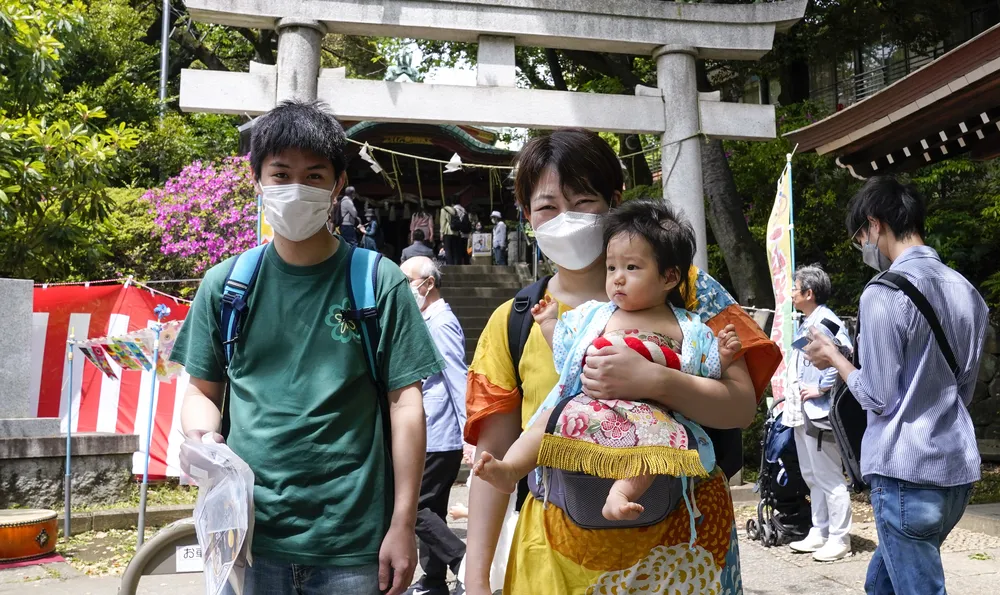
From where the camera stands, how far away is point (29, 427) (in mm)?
7945

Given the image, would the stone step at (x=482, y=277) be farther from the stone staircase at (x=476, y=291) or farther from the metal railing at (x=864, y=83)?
the metal railing at (x=864, y=83)

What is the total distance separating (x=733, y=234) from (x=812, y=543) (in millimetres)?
6813

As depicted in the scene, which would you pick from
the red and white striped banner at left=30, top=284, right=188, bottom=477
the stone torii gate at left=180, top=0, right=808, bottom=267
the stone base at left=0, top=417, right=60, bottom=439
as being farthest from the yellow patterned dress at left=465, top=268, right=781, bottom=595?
the red and white striped banner at left=30, top=284, right=188, bottom=477

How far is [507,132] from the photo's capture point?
880 inches

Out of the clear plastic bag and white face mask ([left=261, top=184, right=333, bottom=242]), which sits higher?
white face mask ([left=261, top=184, right=333, bottom=242])

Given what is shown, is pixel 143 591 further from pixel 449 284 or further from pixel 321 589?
pixel 449 284

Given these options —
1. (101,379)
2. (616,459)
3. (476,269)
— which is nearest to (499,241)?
(476,269)

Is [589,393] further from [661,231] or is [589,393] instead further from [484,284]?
[484,284]

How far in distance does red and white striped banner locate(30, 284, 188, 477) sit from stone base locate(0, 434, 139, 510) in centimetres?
64

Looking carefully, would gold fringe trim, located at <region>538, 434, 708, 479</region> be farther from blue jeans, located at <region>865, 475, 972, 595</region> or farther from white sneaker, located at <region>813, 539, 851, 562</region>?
white sneaker, located at <region>813, 539, 851, 562</region>

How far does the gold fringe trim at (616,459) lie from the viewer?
179 cm

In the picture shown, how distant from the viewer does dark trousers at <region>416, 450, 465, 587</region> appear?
4938 mm

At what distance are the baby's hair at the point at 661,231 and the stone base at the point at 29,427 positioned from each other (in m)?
7.32

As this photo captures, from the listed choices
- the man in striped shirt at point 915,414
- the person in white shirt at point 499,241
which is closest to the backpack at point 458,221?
the person in white shirt at point 499,241
